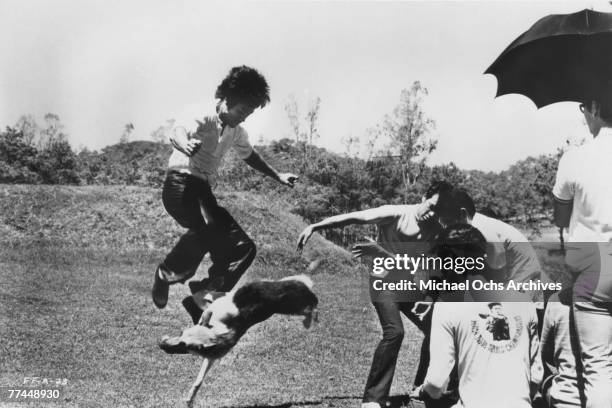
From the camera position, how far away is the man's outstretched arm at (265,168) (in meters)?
4.70

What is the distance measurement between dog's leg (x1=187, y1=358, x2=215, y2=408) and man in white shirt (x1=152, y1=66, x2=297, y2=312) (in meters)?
0.34

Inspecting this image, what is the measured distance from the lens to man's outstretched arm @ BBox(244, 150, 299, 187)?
470cm

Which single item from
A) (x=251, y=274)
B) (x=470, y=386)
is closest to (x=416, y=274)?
(x=251, y=274)

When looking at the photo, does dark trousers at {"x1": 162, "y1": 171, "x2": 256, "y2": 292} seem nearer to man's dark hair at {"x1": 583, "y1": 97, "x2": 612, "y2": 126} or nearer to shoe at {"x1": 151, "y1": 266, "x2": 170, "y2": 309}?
shoe at {"x1": 151, "y1": 266, "x2": 170, "y2": 309}

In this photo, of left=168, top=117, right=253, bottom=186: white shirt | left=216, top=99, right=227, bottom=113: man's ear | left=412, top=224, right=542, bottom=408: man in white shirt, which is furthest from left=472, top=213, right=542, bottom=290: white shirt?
left=216, top=99, right=227, bottom=113: man's ear

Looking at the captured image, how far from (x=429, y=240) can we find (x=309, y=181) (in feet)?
5.18

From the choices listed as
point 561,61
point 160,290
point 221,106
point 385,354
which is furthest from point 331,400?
point 561,61

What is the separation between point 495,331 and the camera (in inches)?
119

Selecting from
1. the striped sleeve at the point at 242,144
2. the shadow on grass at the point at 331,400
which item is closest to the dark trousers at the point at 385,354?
the shadow on grass at the point at 331,400

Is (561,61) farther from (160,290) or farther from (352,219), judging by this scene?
(160,290)

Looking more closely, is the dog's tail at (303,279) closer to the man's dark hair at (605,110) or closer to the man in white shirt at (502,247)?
the man in white shirt at (502,247)

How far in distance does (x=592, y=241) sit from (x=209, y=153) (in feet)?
8.25

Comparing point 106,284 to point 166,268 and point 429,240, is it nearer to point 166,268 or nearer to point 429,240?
point 166,268

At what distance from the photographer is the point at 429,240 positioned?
4.35 m
